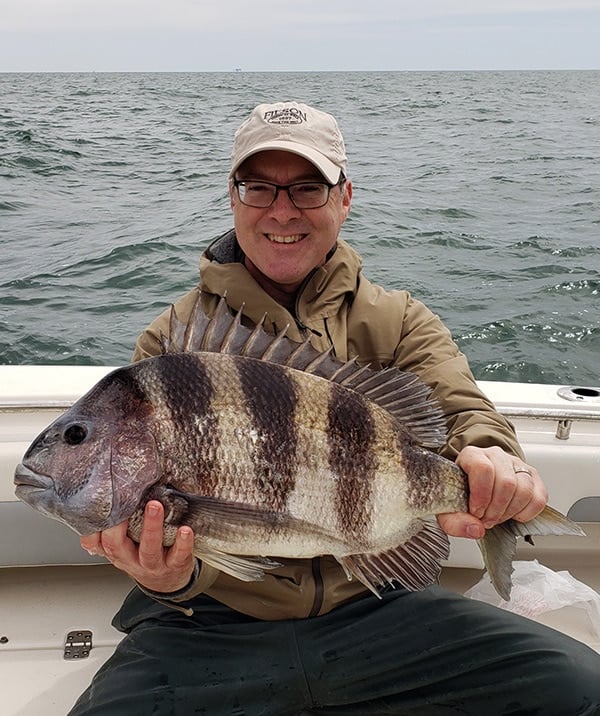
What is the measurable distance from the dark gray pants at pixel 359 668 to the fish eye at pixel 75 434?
2.74 ft

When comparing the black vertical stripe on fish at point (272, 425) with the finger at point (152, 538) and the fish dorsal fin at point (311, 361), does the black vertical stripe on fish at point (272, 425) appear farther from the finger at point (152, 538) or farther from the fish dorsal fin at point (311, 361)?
the finger at point (152, 538)

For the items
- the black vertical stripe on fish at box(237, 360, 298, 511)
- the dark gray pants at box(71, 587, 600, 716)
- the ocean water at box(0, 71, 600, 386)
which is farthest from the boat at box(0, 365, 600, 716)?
the ocean water at box(0, 71, 600, 386)

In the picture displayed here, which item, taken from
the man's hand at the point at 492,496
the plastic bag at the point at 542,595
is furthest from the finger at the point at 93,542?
the plastic bag at the point at 542,595

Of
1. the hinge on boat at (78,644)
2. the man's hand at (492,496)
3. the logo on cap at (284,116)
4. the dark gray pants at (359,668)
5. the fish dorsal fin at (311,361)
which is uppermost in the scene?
the logo on cap at (284,116)

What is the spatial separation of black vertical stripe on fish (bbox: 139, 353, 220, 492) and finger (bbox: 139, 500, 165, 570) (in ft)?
0.25

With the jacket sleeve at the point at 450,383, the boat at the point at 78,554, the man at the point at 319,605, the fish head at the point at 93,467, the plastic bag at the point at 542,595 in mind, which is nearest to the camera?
the fish head at the point at 93,467

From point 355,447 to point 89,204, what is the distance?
38.5ft

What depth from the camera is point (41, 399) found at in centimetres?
294

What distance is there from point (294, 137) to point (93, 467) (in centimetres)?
131

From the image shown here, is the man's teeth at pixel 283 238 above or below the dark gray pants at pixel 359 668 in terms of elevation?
above

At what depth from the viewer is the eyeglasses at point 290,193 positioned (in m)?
2.47

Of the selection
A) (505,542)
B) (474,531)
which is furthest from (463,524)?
(505,542)

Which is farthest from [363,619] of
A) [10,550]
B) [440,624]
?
[10,550]

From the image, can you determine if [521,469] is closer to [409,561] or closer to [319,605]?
[409,561]
